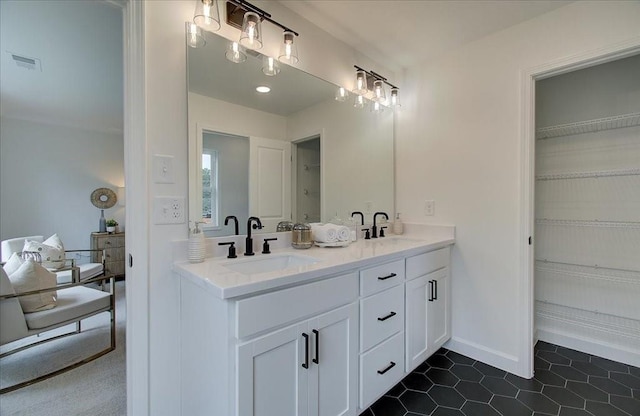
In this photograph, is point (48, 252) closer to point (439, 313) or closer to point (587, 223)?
point (439, 313)

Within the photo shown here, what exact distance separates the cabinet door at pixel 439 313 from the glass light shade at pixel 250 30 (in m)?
1.87

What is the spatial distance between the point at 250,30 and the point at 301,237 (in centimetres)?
118

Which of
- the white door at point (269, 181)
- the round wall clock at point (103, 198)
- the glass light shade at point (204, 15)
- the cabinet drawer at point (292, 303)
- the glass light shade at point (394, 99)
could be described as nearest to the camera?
the cabinet drawer at point (292, 303)

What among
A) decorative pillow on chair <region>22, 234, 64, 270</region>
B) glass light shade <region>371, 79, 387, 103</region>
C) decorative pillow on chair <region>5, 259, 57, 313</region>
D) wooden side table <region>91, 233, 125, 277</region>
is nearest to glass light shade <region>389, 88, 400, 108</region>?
glass light shade <region>371, 79, 387, 103</region>

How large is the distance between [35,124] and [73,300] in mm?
3563

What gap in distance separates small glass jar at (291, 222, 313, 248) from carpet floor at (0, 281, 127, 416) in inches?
52.4

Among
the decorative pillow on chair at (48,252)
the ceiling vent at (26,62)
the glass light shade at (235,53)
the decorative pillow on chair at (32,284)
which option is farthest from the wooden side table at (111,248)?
the glass light shade at (235,53)

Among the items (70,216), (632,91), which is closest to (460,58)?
A: (632,91)

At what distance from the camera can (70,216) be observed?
4.48 meters

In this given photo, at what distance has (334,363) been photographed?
133 centimetres

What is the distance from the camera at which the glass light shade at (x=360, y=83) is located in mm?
2244

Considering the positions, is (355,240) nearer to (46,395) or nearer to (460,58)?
(460,58)

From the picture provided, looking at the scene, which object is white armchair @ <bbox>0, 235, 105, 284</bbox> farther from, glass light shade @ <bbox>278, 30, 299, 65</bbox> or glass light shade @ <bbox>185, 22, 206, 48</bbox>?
glass light shade @ <bbox>278, 30, 299, 65</bbox>

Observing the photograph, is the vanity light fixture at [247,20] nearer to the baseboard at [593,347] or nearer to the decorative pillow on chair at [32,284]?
the decorative pillow on chair at [32,284]
